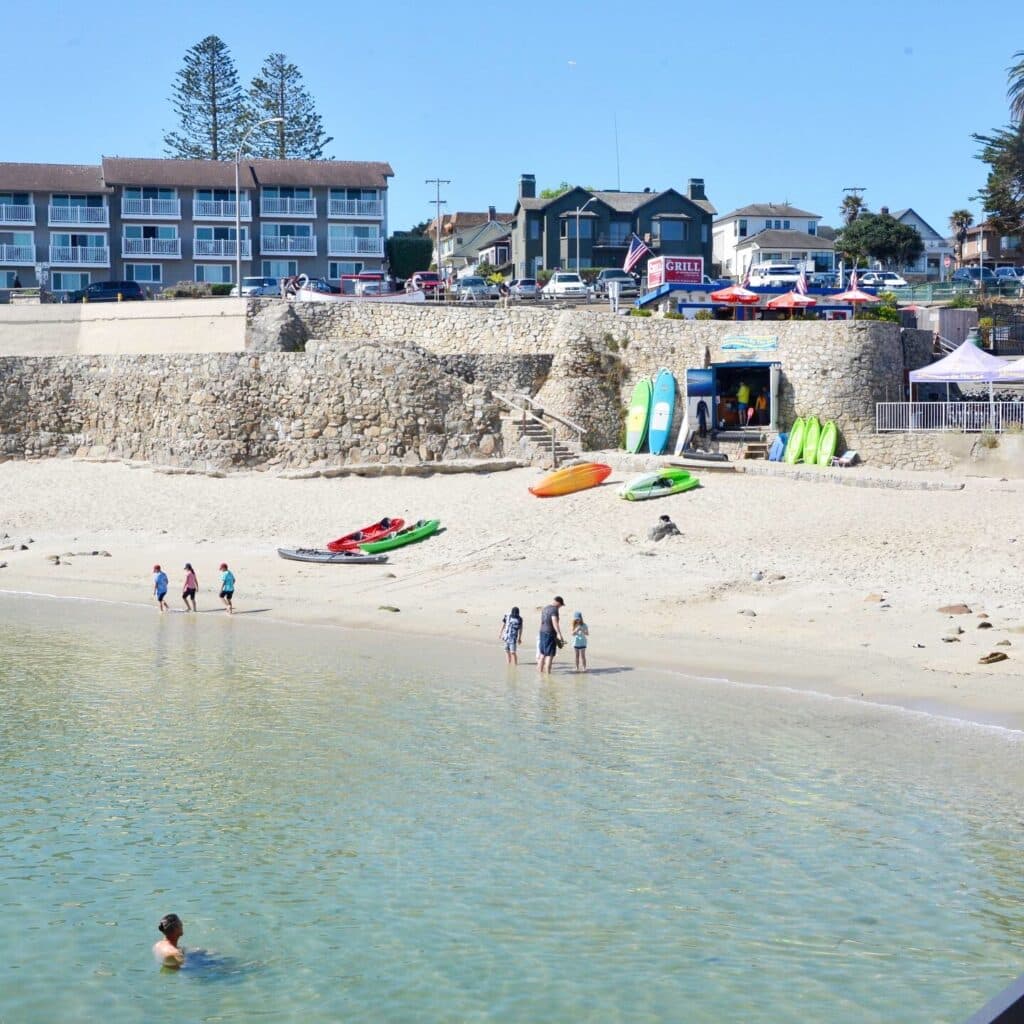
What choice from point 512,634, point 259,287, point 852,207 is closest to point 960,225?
point 852,207

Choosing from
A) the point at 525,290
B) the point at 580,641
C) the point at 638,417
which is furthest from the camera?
the point at 525,290

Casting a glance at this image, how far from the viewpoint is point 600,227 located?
242 feet

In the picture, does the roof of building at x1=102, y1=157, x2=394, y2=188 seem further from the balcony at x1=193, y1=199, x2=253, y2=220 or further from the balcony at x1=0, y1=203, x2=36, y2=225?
the balcony at x1=0, y1=203, x2=36, y2=225

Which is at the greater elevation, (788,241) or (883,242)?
(788,241)

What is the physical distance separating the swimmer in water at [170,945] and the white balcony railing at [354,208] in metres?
55.1

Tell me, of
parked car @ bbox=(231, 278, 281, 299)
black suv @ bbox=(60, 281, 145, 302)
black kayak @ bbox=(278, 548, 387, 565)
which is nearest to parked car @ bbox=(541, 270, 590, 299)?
parked car @ bbox=(231, 278, 281, 299)

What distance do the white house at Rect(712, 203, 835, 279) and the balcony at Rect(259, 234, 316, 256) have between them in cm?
2556

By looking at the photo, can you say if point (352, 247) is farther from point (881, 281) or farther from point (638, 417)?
point (638, 417)

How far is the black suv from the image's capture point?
46.4 meters

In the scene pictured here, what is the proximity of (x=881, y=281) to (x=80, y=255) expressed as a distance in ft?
114

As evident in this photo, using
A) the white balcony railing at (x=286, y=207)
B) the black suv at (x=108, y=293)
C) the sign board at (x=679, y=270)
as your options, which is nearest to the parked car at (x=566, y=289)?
the sign board at (x=679, y=270)

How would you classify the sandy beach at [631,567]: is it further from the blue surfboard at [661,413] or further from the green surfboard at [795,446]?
the green surfboard at [795,446]

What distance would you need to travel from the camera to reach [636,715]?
17234mm

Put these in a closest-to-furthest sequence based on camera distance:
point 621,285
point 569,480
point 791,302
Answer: point 569,480 < point 791,302 < point 621,285
